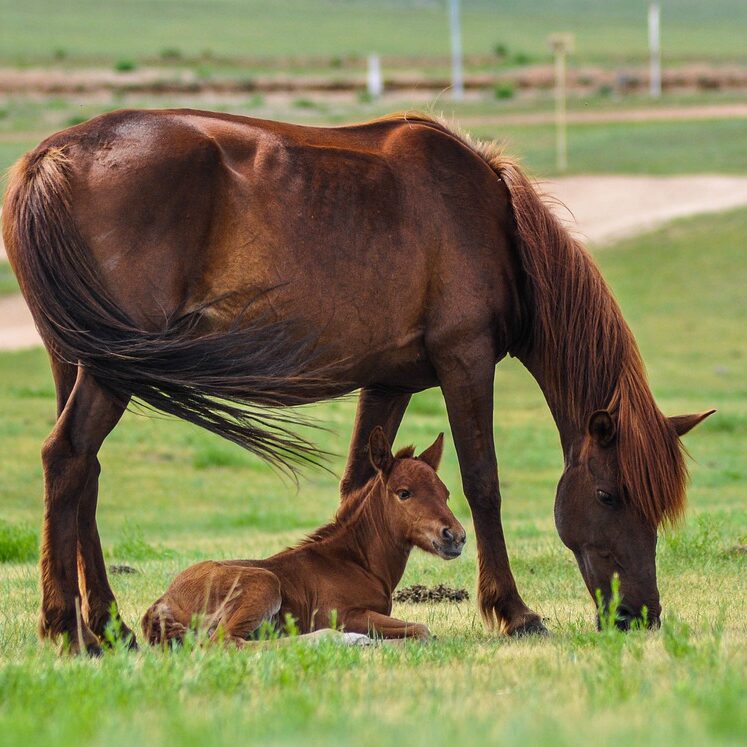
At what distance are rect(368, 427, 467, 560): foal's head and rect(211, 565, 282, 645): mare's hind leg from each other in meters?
0.71

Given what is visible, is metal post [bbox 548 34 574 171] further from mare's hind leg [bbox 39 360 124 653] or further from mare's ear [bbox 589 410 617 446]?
mare's hind leg [bbox 39 360 124 653]

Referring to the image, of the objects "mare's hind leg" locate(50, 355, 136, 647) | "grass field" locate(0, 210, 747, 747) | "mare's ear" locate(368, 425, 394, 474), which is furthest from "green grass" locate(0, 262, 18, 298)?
"mare's ear" locate(368, 425, 394, 474)

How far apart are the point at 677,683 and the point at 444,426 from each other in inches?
502

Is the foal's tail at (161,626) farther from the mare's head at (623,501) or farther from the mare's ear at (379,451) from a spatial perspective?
the mare's head at (623,501)

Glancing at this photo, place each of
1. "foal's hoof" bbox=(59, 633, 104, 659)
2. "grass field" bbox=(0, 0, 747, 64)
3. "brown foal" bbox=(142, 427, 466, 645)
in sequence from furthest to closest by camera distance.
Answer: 1. "grass field" bbox=(0, 0, 747, 64)
2. "brown foal" bbox=(142, 427, 466, 645)
3. "foal's hoof" bbox=(59, 633, 104, 659)

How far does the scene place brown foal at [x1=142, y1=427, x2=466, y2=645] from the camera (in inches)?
228

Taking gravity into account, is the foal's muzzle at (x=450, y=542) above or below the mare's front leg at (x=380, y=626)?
above

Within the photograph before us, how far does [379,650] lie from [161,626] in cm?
A: 103

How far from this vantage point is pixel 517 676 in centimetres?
449

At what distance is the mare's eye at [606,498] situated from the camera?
6.25 metres

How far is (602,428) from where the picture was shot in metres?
6.25

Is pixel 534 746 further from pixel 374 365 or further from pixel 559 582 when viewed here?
pixel 559 582

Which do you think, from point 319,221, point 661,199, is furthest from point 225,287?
point 661,199

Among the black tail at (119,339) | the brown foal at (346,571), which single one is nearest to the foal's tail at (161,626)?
the brown foal at (346,571)
